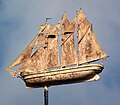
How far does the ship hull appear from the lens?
1328 inches

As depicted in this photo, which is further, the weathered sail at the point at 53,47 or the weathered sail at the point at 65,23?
the weathered sail at the point at 65,23

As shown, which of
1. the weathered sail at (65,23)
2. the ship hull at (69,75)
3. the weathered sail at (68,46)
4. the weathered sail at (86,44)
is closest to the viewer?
the ship hull at (69,75)

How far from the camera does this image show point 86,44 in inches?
1447

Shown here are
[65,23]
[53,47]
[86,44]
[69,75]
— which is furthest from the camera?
[65,23]

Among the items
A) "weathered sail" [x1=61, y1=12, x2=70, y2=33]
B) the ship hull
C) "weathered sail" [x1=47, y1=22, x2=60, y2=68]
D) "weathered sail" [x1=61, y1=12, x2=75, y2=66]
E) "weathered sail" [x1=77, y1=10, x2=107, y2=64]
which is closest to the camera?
the ship hull

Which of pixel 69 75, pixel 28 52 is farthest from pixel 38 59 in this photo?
pixel 69 75

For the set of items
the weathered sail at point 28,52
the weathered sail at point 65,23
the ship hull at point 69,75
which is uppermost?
the weathered sail at point 65,23

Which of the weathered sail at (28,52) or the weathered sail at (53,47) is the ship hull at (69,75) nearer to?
the weathered sail at (53,47)

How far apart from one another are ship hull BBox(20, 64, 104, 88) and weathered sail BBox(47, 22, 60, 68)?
1.90 m

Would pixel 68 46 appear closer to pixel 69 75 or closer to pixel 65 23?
pixel 65 23

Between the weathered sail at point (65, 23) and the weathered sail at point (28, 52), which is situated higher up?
the weathered sail at point (65, 23)

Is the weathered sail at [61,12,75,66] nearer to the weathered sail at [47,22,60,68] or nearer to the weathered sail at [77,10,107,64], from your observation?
the weathered sail at [47,22,60,68]

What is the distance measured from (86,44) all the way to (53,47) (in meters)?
2.03

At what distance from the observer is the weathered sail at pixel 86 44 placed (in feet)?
117
